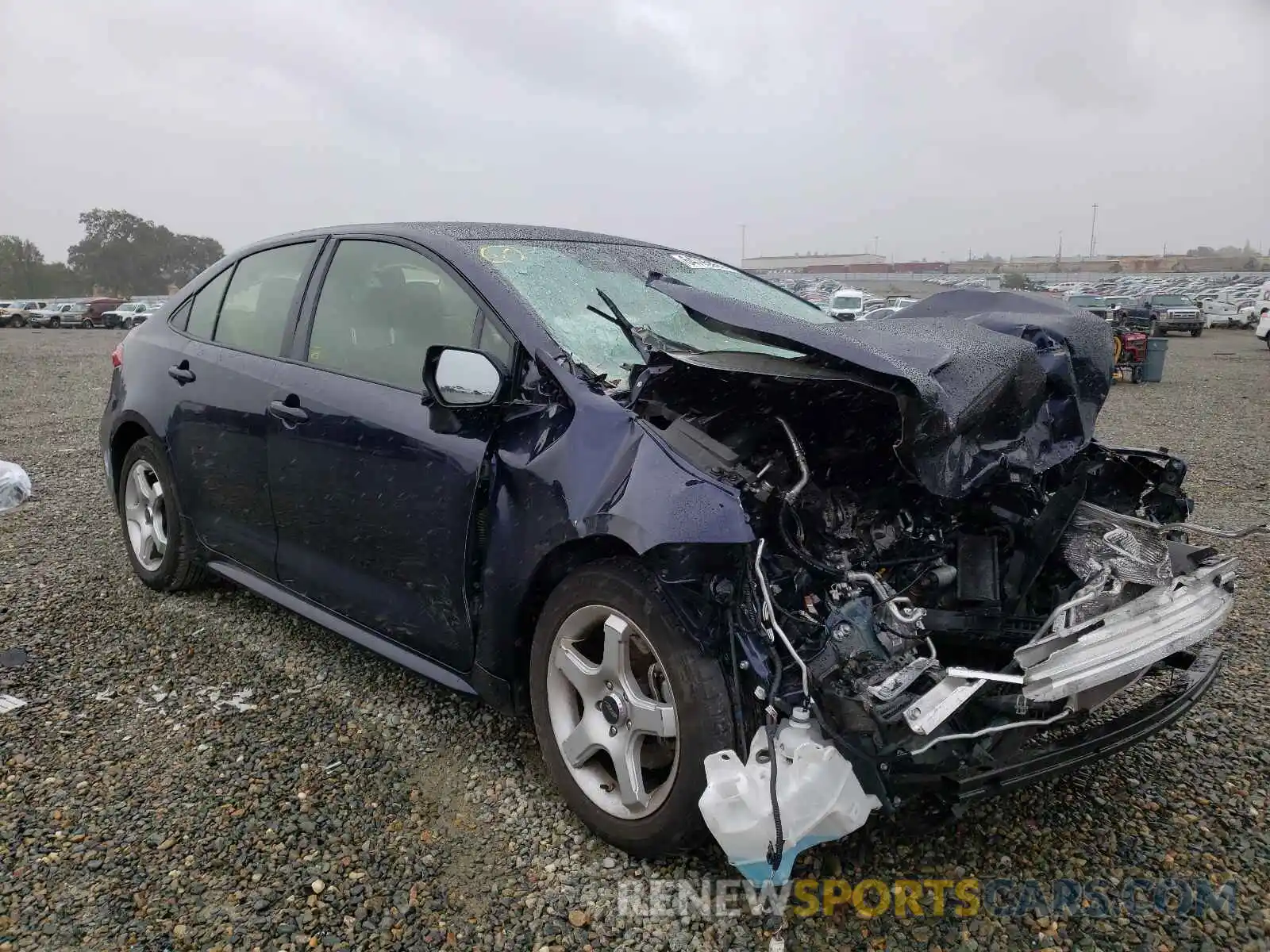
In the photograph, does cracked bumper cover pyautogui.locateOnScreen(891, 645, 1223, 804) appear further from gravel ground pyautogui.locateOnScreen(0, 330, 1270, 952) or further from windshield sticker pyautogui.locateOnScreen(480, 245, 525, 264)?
windshield sticker pyautogui.locateOnScreen(480, 245, 525, 264)

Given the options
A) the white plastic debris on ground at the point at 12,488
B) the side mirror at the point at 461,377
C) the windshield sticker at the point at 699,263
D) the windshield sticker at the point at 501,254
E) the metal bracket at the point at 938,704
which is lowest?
the white plastic debris on ground at the point at 12,488

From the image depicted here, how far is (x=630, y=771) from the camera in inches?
88.1

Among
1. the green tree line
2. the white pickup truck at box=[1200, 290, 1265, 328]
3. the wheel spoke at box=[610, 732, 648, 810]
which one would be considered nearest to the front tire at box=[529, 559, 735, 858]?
the wheel spoke at box=[610, 732, 648, 810]

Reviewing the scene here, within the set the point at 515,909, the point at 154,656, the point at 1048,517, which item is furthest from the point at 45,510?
the point at 1048,517

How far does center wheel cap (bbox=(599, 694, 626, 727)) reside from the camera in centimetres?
224

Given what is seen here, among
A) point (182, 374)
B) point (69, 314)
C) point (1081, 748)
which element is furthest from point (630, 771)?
point (69, 314)

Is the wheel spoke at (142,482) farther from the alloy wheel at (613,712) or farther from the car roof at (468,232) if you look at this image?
the alloy wheel at (613,712)

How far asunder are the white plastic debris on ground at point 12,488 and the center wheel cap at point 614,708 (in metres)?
5.36

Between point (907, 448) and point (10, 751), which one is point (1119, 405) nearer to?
point (907, 448)

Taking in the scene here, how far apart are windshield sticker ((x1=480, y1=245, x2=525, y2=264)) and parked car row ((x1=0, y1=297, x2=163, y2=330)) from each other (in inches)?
1718

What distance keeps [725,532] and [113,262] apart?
86.0 meters

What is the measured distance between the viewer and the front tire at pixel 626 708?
2061mm

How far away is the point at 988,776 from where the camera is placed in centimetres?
193

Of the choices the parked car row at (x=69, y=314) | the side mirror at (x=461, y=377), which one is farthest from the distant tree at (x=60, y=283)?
the side mirror at (x=461, y=377)
